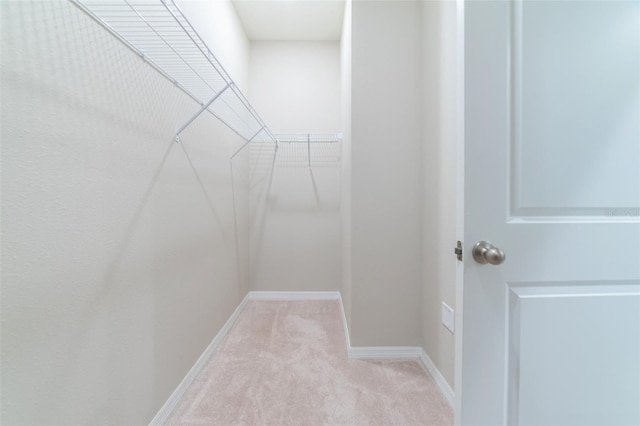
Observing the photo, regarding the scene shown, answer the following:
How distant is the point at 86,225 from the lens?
2.48ft

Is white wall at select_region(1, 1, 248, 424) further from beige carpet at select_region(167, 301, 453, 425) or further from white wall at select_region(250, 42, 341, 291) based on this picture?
white wall at select_region(250, 42, 341, 291)

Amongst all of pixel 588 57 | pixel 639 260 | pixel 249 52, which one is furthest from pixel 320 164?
pixel 639 260

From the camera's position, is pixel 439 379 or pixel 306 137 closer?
pixel 439 379

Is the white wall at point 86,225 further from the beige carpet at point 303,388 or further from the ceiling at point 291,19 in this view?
the ceiling at point 291,19

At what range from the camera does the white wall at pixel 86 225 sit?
0.60 metres

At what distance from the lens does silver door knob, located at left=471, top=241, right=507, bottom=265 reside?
24.2 inches

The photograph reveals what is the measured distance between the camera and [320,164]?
8.31 feet

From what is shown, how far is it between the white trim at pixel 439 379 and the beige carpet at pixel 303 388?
0.09 ft

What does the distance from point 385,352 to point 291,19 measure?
2976 millimetres

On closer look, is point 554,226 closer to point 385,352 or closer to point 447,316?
point 447,316

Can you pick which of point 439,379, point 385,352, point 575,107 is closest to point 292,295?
point 385,352

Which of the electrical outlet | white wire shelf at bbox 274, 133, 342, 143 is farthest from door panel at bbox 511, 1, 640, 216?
white wire shelf at bbox 274, 133, 342, 143

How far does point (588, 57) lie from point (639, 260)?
607mm

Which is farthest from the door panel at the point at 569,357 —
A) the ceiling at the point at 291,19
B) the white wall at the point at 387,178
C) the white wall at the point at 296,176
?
the ceiling at the point at 291,19
